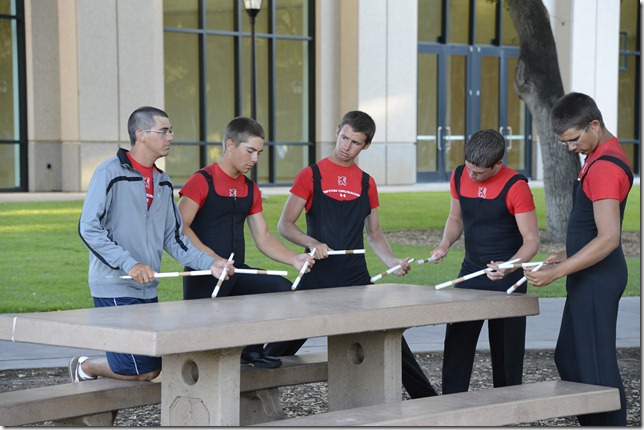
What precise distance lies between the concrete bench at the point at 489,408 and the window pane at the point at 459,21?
25.8 meters

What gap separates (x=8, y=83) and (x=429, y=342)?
669 inches

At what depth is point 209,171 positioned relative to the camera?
685 cm

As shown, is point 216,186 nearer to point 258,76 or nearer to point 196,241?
point 196,241

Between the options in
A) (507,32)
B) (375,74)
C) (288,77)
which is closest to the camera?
(375,74)

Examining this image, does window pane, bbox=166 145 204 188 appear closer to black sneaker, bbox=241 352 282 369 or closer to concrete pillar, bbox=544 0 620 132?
concrete pillar, bbox=544 0 620 132

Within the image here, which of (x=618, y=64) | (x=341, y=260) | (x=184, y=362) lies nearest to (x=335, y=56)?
(x=618, y=64)

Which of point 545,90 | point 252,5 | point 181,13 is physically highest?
point 181,13

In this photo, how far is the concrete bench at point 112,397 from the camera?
555cm

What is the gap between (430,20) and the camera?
1203 inches

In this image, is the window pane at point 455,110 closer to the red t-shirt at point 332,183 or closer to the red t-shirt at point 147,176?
the red t-shirt at point 332,183

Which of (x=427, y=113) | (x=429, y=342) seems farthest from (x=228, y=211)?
(x=427, y=113)

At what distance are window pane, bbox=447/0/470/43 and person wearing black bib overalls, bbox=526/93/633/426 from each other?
25572 mm

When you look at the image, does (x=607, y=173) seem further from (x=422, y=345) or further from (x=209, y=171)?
(x=422, y=345)

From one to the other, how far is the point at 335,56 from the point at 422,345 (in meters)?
19.6
